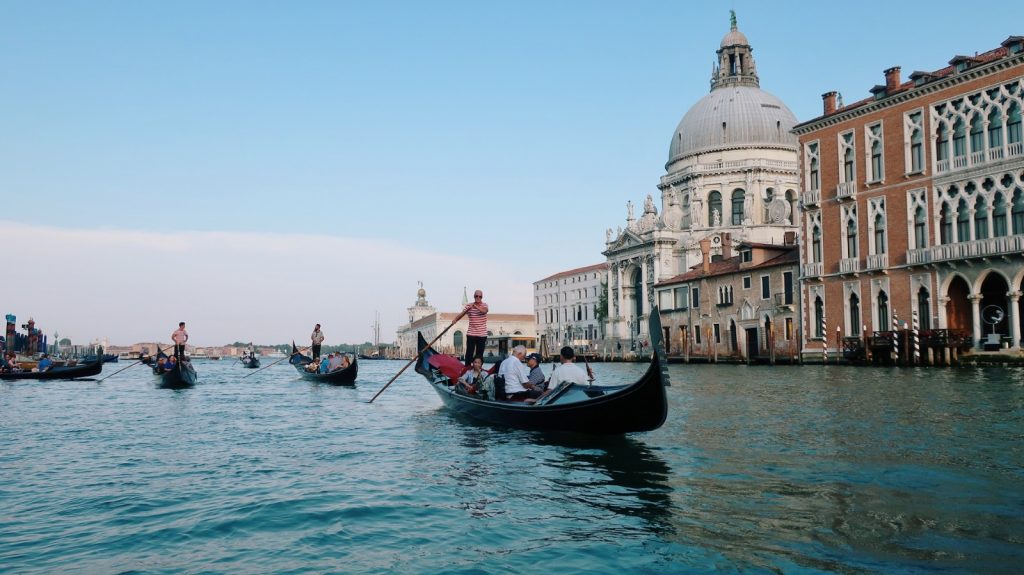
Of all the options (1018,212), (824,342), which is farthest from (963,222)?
(824,342)

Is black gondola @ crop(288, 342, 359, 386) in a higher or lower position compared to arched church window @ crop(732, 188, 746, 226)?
lower

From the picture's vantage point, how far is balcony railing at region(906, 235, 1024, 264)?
2536 cm

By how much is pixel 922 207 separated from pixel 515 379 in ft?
76.4

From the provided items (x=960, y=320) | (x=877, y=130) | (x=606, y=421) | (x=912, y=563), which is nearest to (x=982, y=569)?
(x=912, y=563)

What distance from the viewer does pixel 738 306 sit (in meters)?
40.6

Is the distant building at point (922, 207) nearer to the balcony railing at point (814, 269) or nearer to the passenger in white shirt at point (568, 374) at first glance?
the balcony railing at point (814, 269)

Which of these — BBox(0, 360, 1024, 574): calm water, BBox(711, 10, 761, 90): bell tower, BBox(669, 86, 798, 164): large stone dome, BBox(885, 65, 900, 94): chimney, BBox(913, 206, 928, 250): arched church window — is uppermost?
BBox(711, 10, 761, 90): bell tower

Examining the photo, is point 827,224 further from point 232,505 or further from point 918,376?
point 232,505

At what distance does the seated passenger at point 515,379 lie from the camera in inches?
424

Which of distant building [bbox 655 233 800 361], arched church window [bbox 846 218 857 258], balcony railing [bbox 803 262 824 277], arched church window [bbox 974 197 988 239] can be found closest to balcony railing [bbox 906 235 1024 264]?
arched church window [bbox 974 197 988 239]

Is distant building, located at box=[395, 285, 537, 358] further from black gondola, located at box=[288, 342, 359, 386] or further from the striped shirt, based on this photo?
the striped shirt

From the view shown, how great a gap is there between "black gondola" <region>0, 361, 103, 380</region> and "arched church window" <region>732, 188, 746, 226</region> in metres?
45.6

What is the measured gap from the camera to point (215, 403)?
1725cm

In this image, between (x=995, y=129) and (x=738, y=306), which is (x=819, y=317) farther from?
(x=995, y=129)
